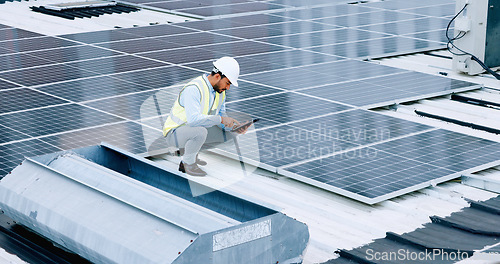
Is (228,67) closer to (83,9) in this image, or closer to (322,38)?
(322,38)

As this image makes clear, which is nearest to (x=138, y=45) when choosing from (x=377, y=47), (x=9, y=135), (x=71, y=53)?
(x=71, y=53)

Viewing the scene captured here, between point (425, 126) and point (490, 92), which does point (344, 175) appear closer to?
point (425, 126)

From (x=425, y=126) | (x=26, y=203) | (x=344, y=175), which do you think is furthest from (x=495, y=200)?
(x=26, y=203)

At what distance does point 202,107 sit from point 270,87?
4.71 metres

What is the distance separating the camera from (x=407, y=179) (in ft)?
34.9

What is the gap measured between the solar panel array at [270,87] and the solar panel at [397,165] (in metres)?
0.03

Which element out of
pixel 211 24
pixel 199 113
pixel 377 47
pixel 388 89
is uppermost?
pixel 199 113

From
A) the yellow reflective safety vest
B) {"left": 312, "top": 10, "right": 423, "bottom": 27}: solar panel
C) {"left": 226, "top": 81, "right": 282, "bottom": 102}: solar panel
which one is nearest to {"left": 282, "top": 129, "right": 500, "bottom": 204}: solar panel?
the yellow reflective safety vest

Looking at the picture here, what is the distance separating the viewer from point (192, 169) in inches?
438

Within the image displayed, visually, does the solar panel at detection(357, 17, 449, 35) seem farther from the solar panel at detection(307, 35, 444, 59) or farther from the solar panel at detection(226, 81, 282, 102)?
the solar panel at detection(226, 81, 282, 102)

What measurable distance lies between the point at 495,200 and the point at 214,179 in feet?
11.6

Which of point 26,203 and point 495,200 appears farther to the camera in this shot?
point 495,200

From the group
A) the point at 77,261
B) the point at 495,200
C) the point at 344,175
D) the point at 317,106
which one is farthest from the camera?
the point at 317,106

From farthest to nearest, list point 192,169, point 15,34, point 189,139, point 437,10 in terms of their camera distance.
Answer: point 437,10, point 15,34, point 192,169, point 189,139
